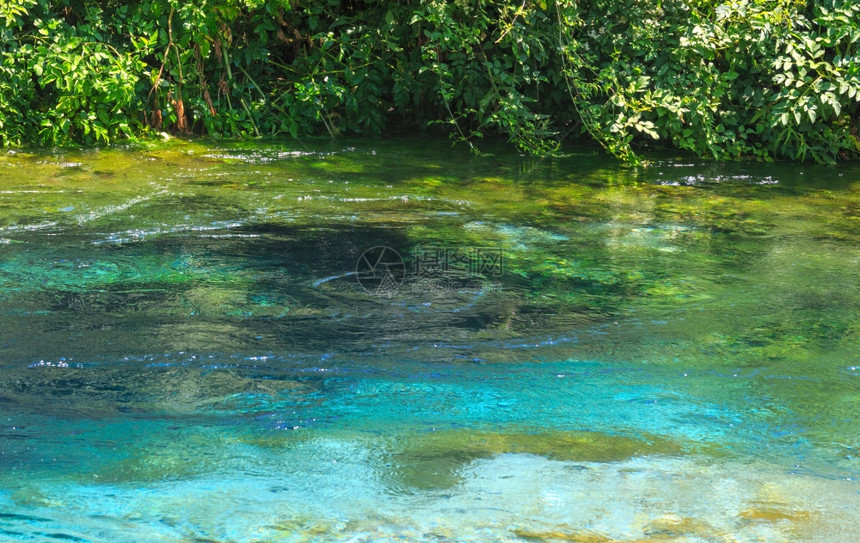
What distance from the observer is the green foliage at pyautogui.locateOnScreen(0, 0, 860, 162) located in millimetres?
7684

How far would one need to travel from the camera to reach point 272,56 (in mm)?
9273

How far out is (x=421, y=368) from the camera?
3479 mm

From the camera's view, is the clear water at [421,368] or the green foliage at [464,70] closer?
the clear water at [421,368]

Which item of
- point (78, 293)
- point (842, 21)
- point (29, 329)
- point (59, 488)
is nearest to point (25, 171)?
point (78, 293)

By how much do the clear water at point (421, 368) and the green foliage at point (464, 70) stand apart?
165 cm

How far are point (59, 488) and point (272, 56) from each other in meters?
7.26

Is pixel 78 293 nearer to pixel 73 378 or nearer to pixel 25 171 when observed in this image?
pixel 73 378

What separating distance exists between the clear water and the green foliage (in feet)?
5.40

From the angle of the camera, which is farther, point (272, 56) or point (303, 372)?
point (272, 56)

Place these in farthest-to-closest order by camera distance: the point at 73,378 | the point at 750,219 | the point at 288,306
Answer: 1. the point at 750,219
2. the point at 288,306
3. the point at 73,378

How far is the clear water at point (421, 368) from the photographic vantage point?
8.16 ft

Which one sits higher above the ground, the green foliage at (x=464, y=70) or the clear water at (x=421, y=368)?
the green foliage at (x=464, y=70)

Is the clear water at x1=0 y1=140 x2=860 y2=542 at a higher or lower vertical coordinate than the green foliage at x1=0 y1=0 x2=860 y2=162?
lower

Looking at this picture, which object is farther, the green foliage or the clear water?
the green foliage
